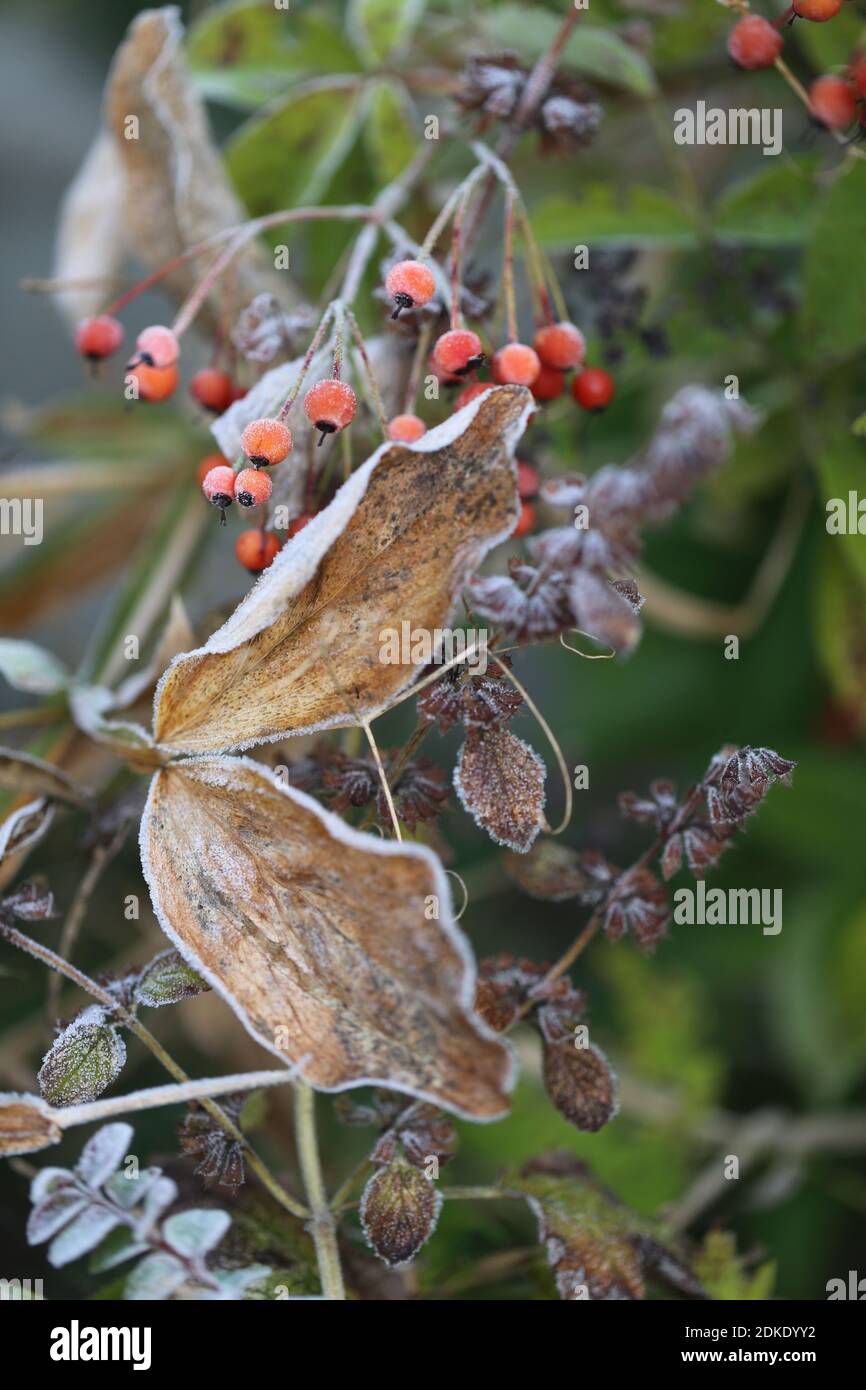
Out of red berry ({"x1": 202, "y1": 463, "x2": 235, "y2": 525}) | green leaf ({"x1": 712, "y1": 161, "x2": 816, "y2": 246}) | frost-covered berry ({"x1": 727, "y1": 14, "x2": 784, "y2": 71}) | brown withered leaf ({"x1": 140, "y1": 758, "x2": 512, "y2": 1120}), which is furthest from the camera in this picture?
green leaf ({"x1": 712, "y1": 161, "x2": 816, "y2": 246})

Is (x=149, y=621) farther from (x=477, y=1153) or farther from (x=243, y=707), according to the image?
(x=477, y=1153)

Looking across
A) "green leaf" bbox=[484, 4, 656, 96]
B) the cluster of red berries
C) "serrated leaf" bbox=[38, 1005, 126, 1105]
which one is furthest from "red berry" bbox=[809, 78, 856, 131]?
"serrated leaf" bbox=[38, 1005, 126, 1105]

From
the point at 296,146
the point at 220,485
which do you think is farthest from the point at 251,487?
the point at 296,146

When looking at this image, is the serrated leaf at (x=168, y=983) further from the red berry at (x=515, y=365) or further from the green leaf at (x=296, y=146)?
the green leaf at (x=296, y=146)

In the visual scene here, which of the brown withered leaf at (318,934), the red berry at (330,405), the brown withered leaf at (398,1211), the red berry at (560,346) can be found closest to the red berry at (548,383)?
the red berry at (560,346)

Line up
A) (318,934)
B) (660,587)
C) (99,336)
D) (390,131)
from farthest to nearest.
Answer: (660,587) → (390,131) → (99,336) → (318,934)

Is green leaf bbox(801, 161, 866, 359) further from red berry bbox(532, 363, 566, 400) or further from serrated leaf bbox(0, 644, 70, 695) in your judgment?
serrated leaf bbox(0, 644, 70, 695)

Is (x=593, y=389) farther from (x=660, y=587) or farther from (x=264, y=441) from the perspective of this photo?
(x=660, y=587)
